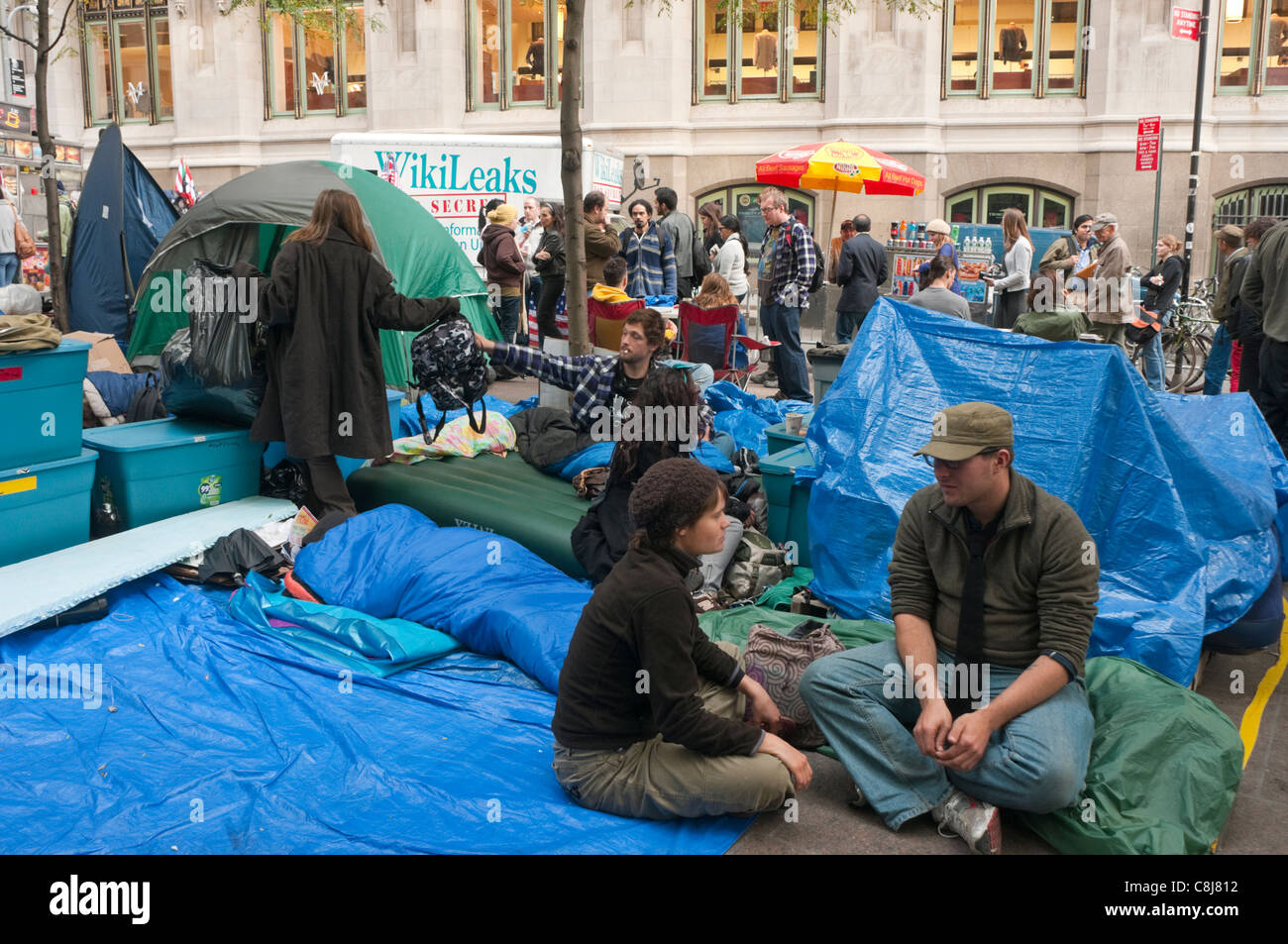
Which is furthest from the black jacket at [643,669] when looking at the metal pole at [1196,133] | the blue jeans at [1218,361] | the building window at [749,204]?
the building window at [749,204]

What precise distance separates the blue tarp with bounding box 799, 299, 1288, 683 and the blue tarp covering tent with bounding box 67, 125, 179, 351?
25.8 feet

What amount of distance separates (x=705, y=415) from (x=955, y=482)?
2744mm

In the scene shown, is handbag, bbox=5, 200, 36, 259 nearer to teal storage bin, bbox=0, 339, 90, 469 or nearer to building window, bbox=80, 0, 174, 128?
teal storage bin, bbox=0, 339, 90, 469

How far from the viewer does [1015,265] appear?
12930mm

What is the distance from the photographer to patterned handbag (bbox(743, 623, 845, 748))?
15.3ft

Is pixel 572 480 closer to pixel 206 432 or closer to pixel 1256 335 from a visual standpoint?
pixel 206 432

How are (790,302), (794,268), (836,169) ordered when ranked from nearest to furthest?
(790,302)
(794,268)
(836,169)

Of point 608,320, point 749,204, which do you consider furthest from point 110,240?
point 749,204

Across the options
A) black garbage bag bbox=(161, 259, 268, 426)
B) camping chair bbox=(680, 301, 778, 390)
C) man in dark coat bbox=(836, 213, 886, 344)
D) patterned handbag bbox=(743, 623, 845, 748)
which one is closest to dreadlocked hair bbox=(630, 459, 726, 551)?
patterned handbag bbox=(743, 623, 845, 748)

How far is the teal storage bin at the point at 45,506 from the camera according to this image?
6168mm

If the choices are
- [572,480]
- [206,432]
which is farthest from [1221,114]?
[206,432]

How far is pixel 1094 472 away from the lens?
17.5ft

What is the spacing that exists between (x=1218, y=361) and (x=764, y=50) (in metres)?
13.6

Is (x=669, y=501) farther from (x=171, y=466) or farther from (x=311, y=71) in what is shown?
(x=311, y=71)
